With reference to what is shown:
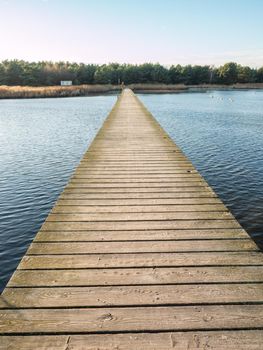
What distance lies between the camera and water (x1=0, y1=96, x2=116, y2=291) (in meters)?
8.35

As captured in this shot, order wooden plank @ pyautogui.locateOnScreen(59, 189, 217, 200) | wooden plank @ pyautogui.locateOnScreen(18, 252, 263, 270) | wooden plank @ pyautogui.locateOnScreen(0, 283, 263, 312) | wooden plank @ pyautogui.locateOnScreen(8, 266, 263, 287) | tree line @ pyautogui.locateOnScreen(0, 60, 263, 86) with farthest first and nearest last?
tree line @ pyautogui.locateOnScreen(0, 60, 263, 86), wooden plank @ pyautogui.locateOnScreen(59, 189, 217, 200), wooden plank @ pyautogui.locateOnScreen(18, 252, 263, 270), wooden plank @ pyautogui.locateOnScreen(8, 266, 263, 287), wooden plank @ pyautogui.locateOnScreen(0, 283, 263, 312)

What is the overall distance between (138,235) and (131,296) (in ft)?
4.76

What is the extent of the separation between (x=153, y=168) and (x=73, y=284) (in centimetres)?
538

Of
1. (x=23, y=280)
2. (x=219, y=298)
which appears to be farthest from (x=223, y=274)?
(x=23, y=280)

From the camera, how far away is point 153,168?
868 cm

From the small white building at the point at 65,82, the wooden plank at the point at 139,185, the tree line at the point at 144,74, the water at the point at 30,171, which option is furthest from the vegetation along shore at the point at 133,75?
the wooden plank at the point at 139,185

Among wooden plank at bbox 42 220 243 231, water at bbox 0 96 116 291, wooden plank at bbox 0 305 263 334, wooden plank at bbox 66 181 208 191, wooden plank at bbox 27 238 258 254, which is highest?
wooden plank at bbox 0 305 263 334

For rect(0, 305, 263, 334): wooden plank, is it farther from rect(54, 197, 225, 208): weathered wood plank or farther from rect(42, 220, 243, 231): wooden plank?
rect(54, 197, 225, 208): weathered wood plank

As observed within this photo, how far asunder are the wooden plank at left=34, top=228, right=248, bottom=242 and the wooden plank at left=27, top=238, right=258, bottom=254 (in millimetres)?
122

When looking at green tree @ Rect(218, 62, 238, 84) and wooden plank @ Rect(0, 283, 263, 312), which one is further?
green tree @ Rect(218, 62, 238, 84)

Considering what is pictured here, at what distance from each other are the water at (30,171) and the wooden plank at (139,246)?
2.81m

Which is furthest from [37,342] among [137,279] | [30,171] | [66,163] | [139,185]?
[66,163]

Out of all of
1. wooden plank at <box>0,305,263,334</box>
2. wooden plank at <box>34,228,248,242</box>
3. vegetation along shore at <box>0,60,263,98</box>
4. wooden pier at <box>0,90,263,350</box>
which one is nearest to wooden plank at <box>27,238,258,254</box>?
wooden pier at <box>0,90,263,350</box>

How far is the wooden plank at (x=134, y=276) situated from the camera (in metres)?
3.64
